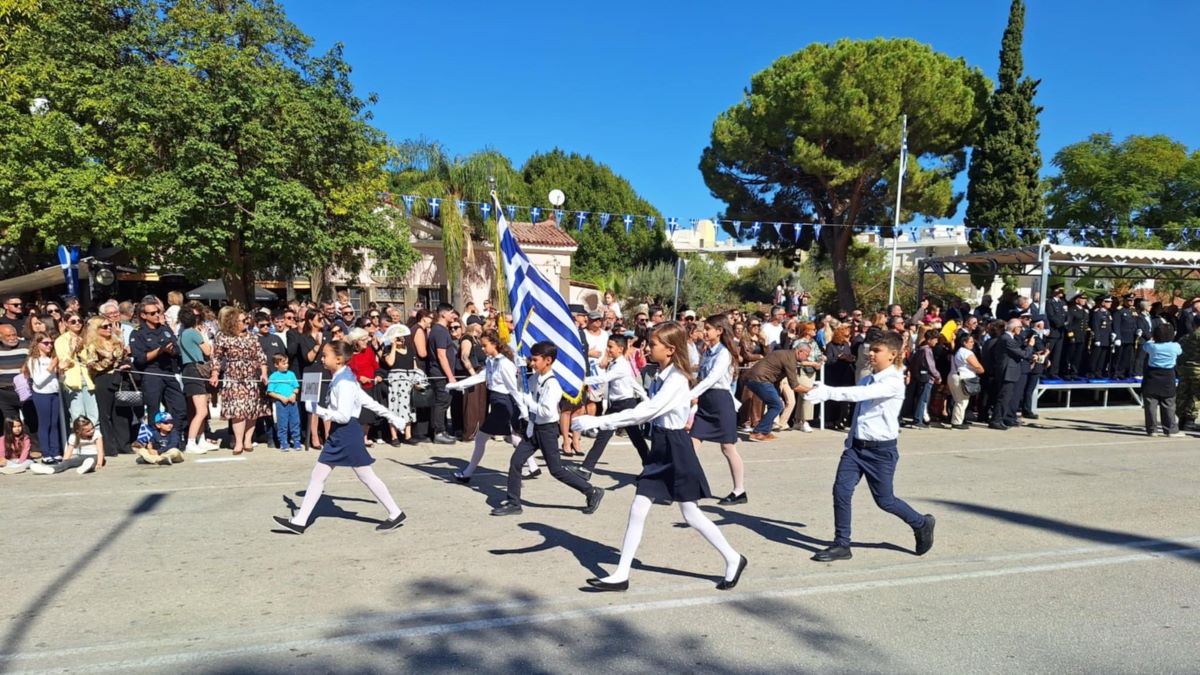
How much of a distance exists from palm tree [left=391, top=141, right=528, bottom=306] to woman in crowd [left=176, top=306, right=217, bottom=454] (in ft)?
59.8

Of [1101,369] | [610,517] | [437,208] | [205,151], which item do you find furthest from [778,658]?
[437,208]

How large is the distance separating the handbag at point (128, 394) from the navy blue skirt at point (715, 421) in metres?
6.61

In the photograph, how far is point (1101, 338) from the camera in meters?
14.4

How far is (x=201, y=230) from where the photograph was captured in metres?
17.5

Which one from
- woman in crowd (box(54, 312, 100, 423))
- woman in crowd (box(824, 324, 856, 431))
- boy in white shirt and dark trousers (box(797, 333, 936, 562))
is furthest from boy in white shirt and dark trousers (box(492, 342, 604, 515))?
woman in crowd (box(824, 324, 856, 431))

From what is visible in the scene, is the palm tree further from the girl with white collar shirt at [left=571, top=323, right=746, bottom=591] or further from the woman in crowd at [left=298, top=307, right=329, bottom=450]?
the girl with white collar shirt at [left=571, top=323, right=746, bottom=591]

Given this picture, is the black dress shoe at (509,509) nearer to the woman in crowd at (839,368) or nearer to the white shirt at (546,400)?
the white shirt at (546,400)

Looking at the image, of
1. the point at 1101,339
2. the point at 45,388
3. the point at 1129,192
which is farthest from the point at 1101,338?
the point at 1129,192

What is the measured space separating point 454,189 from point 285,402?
19.7 metres

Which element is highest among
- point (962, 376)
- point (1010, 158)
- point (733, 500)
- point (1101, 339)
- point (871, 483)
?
point (1010, 158)

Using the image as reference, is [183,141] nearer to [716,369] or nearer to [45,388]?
[45,388]

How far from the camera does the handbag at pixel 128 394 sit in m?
9.13

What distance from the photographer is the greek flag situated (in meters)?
6.89

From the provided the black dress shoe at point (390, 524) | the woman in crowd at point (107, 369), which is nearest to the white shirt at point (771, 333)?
the black dress shoe at point (390, 524)
